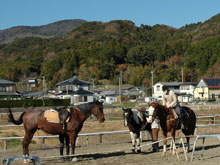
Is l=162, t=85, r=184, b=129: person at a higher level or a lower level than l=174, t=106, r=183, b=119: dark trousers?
higher

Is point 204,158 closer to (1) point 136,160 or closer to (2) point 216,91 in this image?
(1) point 136,160

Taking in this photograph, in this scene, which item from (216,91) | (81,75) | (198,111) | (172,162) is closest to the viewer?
(172,162)

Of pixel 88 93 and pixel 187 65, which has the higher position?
pixel 187 65

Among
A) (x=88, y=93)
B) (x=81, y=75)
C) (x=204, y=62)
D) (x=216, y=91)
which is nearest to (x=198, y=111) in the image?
(x=88, y=93)

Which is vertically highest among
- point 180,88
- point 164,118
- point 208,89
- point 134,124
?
point 180,88

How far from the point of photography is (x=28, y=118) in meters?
10.1

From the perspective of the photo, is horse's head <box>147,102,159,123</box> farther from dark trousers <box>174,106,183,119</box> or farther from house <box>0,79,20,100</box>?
house <box>0,79,20,100</box>

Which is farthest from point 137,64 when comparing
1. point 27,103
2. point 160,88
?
point 27,103

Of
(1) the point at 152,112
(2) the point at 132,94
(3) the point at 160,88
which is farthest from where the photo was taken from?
(2) the point at 132,94

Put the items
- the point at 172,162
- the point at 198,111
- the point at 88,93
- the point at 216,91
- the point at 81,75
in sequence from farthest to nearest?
the point at 81,75
the point at 216,91
the point at 88,93
the point at 198,111
the point at 172,162

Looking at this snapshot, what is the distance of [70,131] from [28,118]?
49.9 inches

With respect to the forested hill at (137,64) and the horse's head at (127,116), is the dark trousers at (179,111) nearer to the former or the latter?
the horse's head at (127,116)

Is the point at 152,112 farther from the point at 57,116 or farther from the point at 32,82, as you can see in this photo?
the point at 32,82

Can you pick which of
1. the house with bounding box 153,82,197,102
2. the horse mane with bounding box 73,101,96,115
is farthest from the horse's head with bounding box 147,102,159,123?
the house with bounding box 153,82,197,102
